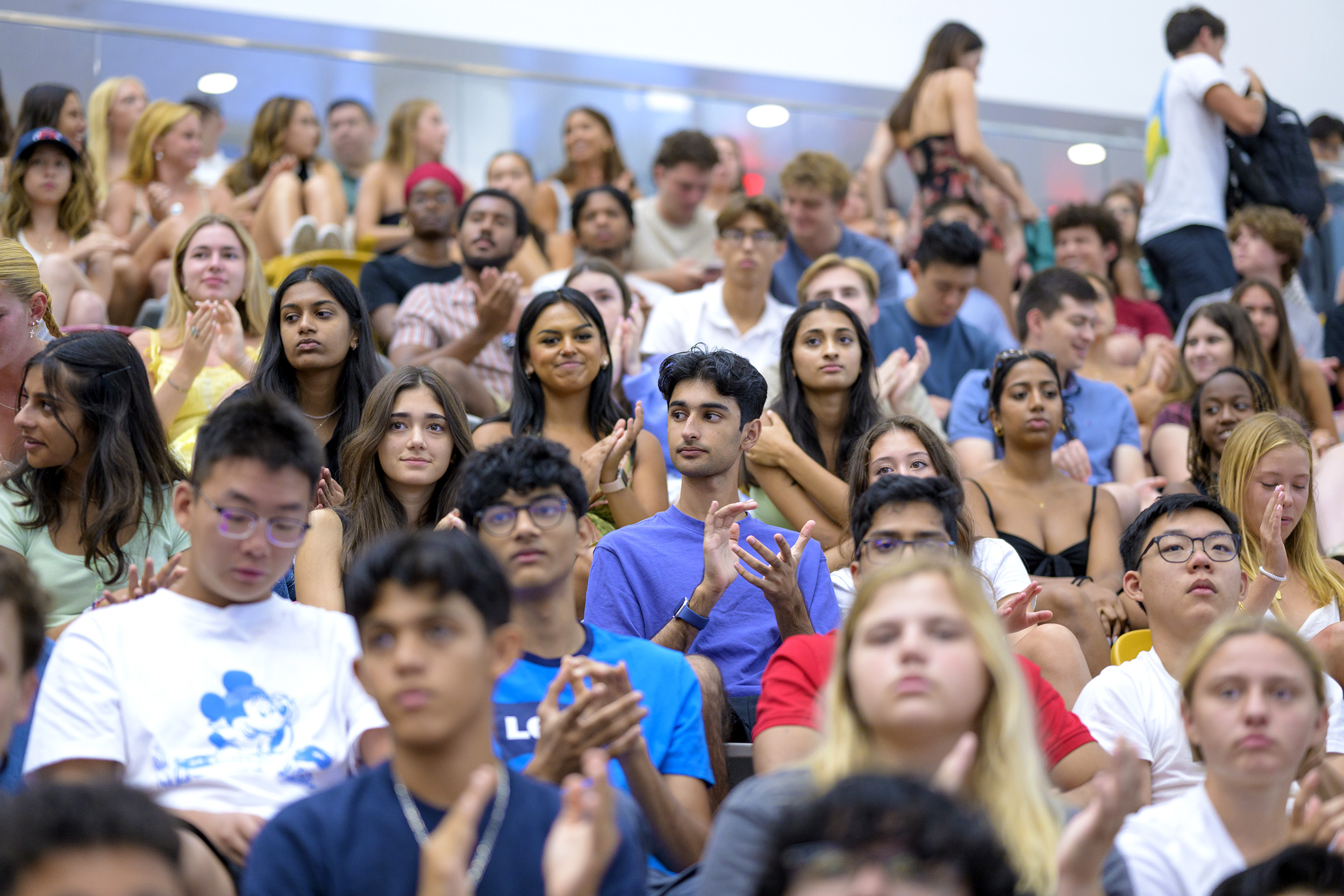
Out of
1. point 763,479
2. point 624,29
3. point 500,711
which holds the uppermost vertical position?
point 624,29

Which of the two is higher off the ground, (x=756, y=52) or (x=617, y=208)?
(x=756, y=52)

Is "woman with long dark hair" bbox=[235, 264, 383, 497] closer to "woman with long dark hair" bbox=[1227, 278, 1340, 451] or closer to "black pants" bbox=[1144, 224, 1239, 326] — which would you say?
"woman with long dark hair" bbox=[1227, 278, 1340, 451]

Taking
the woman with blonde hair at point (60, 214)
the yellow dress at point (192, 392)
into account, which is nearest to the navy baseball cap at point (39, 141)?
the woman with blonde hair at point (60, 214)

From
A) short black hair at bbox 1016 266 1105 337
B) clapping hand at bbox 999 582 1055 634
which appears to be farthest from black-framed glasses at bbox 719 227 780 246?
clapping hand at bbox 999 582 1055 634

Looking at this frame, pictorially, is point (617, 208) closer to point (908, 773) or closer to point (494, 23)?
point (494, 23)

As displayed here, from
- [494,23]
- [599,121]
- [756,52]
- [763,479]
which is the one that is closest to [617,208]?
[599,121]

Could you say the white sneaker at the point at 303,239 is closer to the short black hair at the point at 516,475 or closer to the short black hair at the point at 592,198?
the short black hair at the point at 592,198

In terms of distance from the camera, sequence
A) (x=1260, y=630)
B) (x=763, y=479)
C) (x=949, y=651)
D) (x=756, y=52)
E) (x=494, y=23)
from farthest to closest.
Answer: (x=756, y=52), (x=494, y=23), (x=763, y=479), (x=1260, y=630), (x=949, y=651)

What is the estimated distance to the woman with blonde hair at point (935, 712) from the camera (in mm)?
1729

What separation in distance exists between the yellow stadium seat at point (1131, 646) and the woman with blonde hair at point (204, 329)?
7.63 feet

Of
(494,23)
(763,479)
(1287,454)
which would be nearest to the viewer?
(1287,454)

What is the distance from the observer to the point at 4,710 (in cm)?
178

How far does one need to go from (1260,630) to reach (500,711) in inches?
46.4

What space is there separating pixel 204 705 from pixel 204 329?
181 centimetres
